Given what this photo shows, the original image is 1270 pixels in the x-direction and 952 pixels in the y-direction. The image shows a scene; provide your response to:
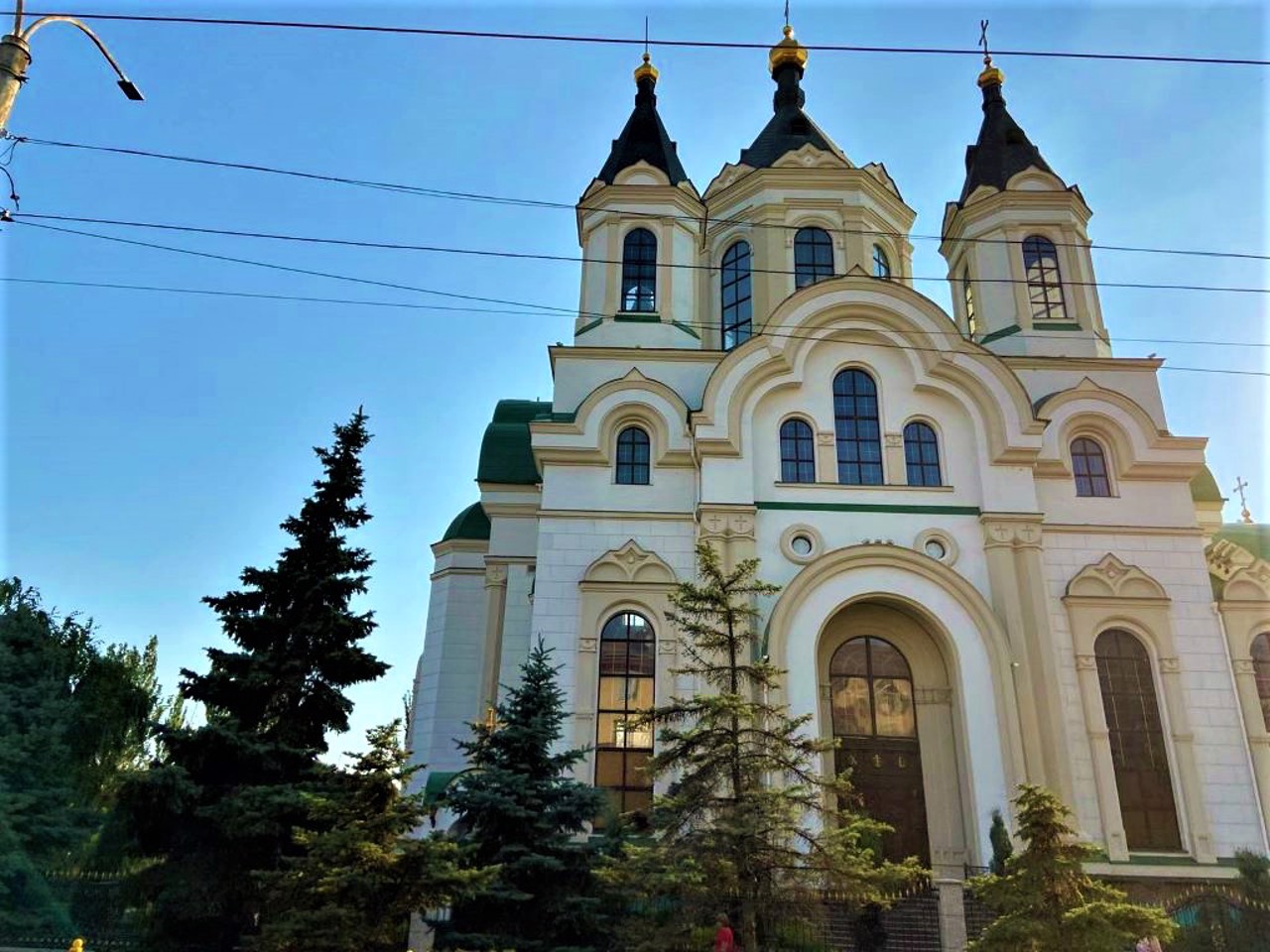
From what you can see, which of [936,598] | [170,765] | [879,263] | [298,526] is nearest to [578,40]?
[298,526]

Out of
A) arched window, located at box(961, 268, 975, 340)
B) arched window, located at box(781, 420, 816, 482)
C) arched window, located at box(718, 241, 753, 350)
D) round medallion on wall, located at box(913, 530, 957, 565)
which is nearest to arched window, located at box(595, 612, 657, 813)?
arched window, located at box(781, 420, 816, 482)

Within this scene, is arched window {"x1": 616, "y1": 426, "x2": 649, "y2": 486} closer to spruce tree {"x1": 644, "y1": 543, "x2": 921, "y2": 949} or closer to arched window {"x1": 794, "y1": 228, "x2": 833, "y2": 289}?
arched window {"x1": 794, "y1": 228, "x2": 833, "y2": 289}

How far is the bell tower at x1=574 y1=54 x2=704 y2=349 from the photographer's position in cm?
2117

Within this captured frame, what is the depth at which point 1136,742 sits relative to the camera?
55.5 ft

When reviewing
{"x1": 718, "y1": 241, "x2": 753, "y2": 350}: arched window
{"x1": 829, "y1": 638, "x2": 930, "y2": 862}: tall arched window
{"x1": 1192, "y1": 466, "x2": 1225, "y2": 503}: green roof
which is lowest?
{"x1": 829, "y1": 638, "x2": 930, "y2": 862}: tall arched window

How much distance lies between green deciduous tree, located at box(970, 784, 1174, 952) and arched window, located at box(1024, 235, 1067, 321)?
561 inches

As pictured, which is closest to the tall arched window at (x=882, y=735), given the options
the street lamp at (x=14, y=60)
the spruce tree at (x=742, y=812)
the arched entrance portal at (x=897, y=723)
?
the arched entrance portal at (x=897, y=723)

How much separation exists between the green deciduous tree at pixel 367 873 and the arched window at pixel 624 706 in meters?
6.59

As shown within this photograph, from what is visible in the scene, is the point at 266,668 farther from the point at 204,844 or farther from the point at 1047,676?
the point at 1047,676

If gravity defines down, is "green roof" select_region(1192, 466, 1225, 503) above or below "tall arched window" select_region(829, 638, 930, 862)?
above

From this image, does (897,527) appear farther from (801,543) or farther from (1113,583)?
(1113,583)

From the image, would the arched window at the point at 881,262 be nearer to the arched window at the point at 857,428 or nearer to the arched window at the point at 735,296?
the arched window at the point at 735,296

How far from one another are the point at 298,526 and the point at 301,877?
6248mm

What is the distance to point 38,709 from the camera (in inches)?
661
